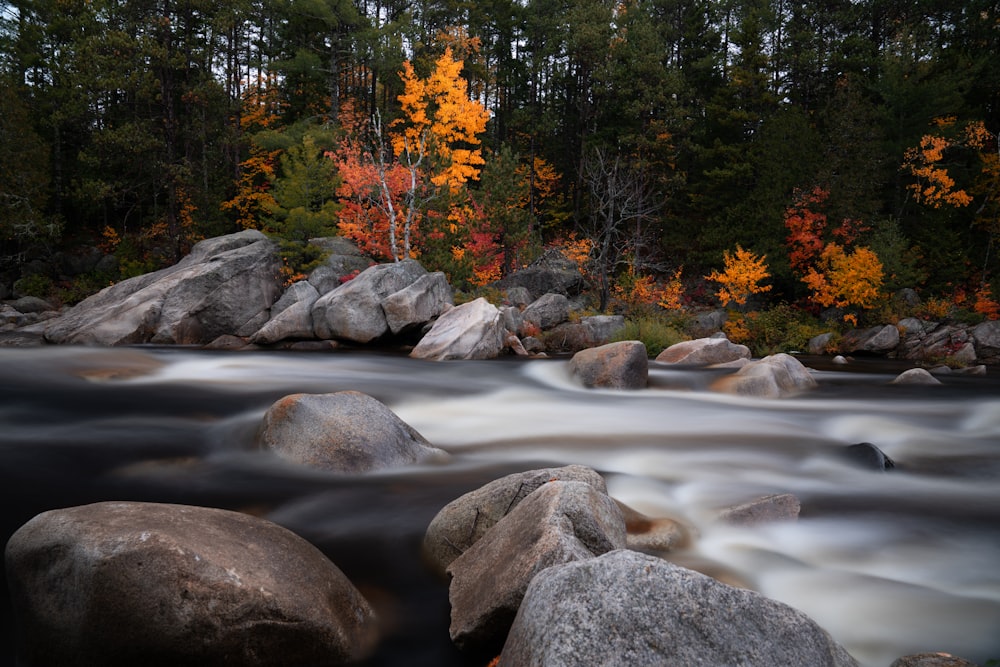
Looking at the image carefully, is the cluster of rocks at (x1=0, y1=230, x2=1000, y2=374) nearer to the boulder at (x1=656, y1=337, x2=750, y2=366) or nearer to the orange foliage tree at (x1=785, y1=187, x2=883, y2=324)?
the boulder at (x1=656, y1=337, x2=750, y2=366)

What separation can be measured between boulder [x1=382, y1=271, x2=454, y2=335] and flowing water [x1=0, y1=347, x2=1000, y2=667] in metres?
5.27

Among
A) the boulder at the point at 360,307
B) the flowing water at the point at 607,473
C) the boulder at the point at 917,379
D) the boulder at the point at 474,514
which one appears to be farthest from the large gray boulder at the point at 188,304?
the boulder at the point at 917,379

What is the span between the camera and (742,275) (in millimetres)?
24109

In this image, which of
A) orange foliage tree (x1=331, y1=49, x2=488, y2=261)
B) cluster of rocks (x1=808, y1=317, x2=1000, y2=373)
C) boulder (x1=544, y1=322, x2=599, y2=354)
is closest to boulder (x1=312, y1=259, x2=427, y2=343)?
orange foliage tree (x1=331, y1=49, x2=488, y2=261)

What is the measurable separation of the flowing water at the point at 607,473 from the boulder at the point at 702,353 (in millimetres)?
3394

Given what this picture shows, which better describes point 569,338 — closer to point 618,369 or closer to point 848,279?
point 618,369

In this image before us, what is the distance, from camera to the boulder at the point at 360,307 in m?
16.8

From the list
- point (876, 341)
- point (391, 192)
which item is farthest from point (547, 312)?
point (876, 341)

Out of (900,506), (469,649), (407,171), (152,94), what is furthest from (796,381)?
(152,94)

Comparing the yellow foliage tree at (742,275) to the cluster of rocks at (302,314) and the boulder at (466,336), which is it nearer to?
the cluster of rocks at (302,314)

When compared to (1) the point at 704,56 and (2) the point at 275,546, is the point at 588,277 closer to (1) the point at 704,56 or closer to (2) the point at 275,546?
(1) the point at 704,56

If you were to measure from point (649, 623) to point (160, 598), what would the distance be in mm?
2156

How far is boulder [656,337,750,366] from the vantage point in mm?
14672

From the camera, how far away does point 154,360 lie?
11945 mm
